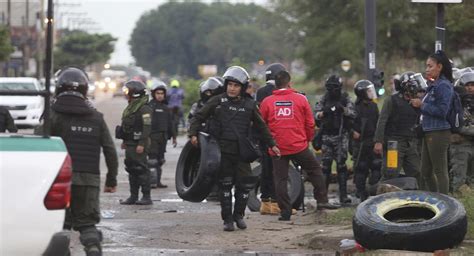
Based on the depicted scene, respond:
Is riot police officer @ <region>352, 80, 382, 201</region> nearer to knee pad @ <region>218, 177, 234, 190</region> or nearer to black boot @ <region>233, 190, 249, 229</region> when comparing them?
black boot @ <region>233, 190, 249, 229</region>

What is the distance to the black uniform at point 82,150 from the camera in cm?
921

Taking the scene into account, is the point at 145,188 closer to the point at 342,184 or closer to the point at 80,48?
the point at 342,184

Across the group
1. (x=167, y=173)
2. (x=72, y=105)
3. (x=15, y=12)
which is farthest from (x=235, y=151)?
(x=15, y=12)

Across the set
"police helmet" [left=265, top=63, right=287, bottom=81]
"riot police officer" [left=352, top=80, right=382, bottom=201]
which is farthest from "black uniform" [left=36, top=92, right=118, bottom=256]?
"riot police officer" [left=352, top=80, right=382, bottom=201]

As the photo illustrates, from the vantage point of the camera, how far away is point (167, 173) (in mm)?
21750

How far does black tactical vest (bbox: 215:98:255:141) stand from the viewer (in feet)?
40.2

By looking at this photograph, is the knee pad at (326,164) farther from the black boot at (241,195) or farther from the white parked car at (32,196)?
the white parked car at (32,196)

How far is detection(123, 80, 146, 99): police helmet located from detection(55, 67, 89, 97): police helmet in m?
5.69

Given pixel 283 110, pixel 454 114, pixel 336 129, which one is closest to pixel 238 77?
pixel 283 110

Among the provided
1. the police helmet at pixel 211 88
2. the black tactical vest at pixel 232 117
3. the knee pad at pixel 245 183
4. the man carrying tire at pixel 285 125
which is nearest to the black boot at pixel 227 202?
the knee pad at pixel 245 183

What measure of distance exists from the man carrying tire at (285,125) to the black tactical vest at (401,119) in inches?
57.2

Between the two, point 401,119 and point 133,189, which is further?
point 133,189

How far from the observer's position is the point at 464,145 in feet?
46.7

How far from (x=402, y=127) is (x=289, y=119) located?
187cm
